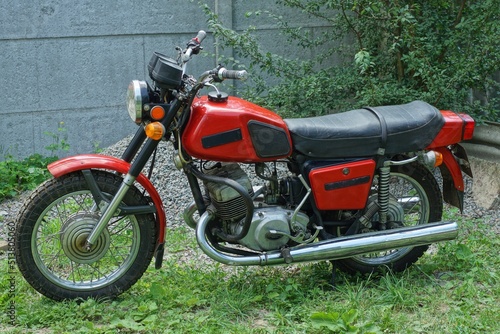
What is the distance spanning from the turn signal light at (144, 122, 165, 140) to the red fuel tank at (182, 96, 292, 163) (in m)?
0.15

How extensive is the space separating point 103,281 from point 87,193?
0.55 m

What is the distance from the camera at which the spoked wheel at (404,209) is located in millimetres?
5133

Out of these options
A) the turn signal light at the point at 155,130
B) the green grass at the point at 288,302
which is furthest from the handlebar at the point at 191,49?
the green grass at the point at 288,302

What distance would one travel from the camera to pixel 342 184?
4.84 meters

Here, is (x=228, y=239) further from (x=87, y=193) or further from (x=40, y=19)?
(x=40, y=19)

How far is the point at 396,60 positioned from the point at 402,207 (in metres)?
2.43

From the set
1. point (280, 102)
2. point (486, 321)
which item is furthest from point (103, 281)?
point (280, 102)

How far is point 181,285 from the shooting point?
511cm

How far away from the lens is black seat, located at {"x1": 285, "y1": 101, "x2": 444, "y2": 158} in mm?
4766

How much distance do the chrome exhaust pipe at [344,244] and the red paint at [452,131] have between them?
50cm

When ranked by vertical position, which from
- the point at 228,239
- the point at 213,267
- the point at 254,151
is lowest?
the point at 213,267

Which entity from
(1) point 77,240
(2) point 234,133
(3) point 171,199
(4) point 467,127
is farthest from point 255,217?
(3) point 171,199

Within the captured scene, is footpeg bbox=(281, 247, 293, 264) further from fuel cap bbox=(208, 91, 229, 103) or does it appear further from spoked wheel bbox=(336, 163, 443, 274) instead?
fuel cap bbox=(208, 91, 229, 103)

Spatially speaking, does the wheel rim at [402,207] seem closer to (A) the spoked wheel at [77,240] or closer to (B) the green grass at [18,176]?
(A) the spoked wheel at [77,240]
